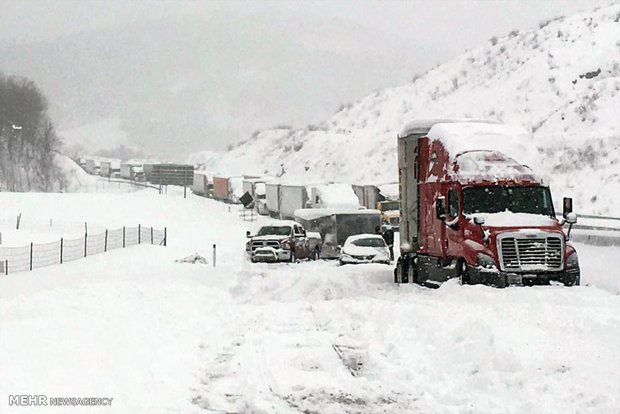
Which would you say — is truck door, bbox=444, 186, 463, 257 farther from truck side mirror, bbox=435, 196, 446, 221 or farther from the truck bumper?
the truck bumper

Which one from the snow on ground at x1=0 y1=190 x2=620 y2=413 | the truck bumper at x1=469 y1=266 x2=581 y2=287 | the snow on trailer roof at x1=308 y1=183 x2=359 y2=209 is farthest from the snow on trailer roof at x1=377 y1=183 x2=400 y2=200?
the truck bumper at x1=469 y1=266 x2=581 y2=287

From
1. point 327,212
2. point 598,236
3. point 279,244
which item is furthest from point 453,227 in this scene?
point 327,212

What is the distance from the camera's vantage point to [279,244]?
3597 cm

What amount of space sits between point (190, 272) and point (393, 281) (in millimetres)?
7585

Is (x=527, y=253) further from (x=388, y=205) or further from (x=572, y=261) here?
(x=388, y=205)

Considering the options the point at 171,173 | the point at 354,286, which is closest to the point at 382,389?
the point at 354,286

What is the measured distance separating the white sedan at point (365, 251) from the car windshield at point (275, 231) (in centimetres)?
459

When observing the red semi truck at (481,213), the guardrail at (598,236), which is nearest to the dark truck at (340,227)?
the guardrail at (598,236)

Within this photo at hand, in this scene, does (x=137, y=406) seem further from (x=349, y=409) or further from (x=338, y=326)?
(x=338, y=326)

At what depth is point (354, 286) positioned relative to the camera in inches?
911

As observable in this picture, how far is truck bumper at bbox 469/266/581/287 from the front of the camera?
17.5m

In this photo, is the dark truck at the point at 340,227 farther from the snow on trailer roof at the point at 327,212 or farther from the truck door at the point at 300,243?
the truck door at the point at 300,243

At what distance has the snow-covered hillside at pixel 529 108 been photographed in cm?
5172

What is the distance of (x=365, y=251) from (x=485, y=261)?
14.9 m
